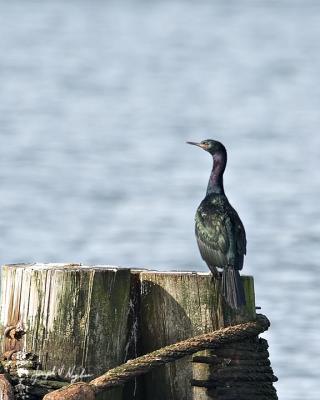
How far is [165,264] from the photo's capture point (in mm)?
17234

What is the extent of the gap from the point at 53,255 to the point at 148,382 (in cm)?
998

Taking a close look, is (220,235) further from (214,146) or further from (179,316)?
(214,146)

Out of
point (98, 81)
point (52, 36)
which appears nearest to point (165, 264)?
point (98, 81)

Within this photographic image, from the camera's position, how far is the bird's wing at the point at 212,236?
8.25 m

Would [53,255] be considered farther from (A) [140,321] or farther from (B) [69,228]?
(A) [140,321]

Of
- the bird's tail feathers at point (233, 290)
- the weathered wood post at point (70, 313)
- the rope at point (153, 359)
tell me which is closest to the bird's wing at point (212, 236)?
the bird's tail feathers at point (233, 290)

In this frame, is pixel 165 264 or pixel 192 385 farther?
pixel 165 264

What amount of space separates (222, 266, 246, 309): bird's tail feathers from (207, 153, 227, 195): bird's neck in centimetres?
141

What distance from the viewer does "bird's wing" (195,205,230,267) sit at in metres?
8.25

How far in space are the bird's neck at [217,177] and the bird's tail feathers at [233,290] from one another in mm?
1415

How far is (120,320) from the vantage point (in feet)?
24.8

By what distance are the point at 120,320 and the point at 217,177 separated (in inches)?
73.5

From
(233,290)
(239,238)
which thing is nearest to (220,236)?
(239,238)

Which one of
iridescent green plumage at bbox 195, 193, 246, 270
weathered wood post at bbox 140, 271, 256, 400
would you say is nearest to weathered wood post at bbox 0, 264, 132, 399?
weathered wood post at bbox 140, 271, 256, 400
